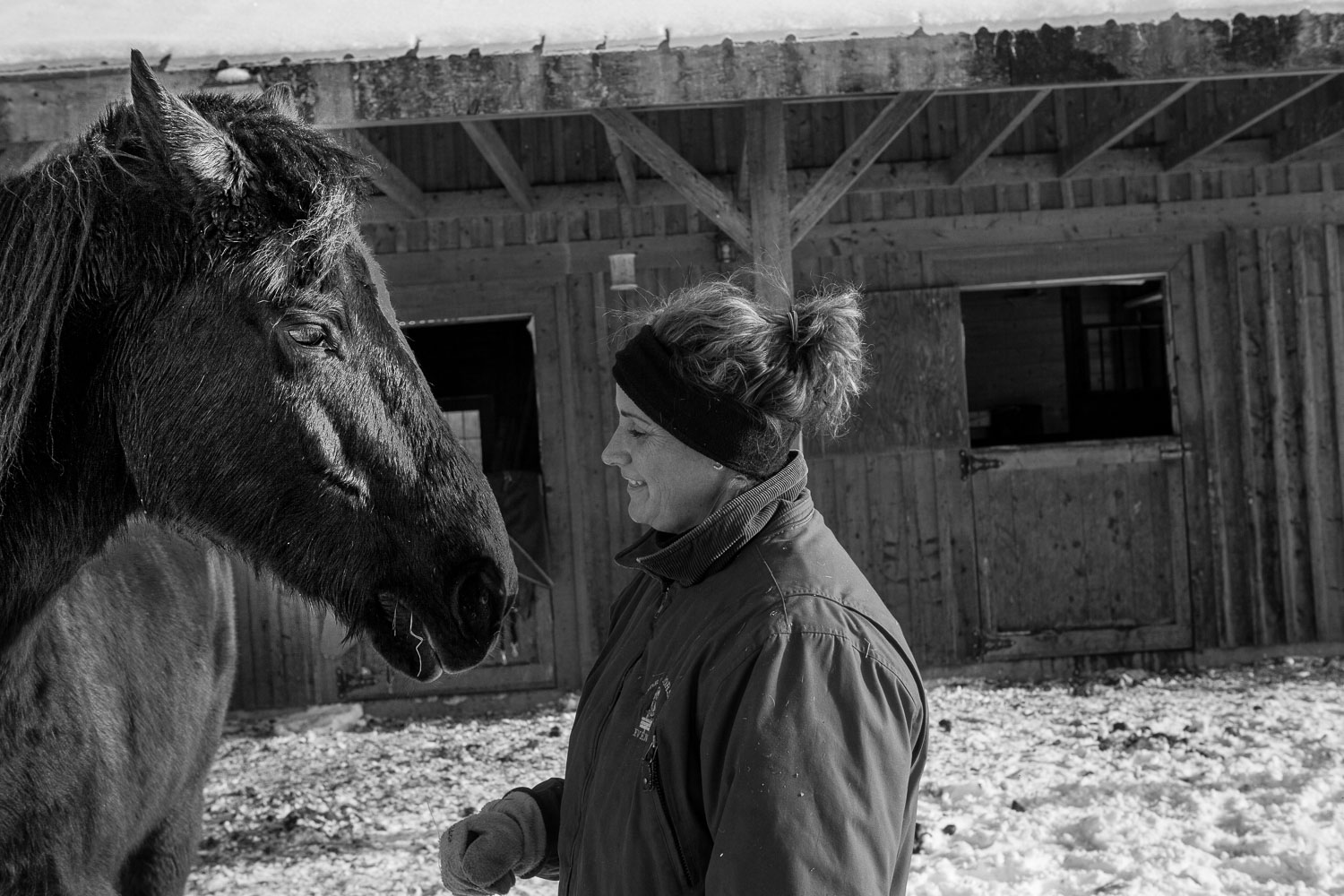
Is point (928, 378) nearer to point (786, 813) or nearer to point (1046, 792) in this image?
point (1046, 792)

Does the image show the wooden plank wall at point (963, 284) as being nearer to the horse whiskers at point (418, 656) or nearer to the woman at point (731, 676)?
the horse whiskers at point (418, 656)

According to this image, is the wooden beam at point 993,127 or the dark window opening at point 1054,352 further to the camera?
the dark window opening at point 1054,352

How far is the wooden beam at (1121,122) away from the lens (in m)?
4.96

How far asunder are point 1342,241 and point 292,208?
7554 millimetres

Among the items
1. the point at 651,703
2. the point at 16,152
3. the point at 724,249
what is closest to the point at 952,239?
the point at 724,249

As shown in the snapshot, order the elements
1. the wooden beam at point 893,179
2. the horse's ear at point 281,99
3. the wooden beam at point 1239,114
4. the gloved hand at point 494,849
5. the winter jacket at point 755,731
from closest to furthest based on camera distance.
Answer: the winter jacket at point 755,731, the gloved hand at point 494,849, the horse's ear at point 281,99, the wooden beam at point 1239,114, the wooden beam at point 893,179

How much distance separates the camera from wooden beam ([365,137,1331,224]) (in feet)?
22.5

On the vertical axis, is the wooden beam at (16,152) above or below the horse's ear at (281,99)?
above

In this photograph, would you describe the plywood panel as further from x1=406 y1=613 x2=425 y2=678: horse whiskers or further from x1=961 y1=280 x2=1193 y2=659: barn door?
x1=406 y1=613 x2=425 y2=678: horse whiskers

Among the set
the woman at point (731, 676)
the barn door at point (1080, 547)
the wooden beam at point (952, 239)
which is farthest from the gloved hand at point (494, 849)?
the barn door at point (1080, 547)

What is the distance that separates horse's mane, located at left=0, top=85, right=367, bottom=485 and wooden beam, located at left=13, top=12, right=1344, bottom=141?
2305 millimetres

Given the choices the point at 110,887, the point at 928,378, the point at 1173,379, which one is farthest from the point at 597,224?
the point at 110,887

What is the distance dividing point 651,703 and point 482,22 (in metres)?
3.36

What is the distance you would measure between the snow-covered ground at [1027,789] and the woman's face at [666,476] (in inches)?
101
